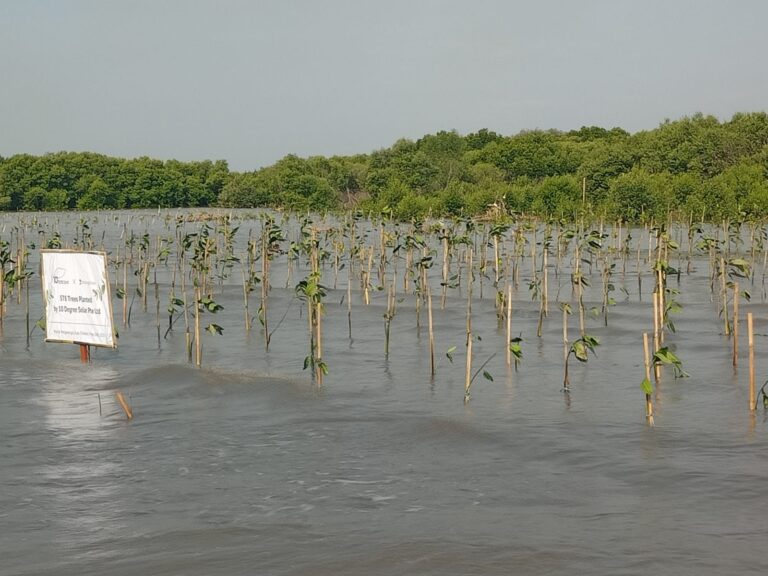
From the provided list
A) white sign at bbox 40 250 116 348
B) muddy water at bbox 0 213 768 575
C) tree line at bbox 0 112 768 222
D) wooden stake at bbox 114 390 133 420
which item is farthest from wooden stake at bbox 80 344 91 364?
tree line at bbox 0 112 768 222

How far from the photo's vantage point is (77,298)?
11.0m

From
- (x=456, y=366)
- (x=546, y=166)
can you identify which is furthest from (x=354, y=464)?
(x=546, y=166)

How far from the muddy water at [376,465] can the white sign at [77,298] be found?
0.60m

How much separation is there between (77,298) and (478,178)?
60294 millimetres

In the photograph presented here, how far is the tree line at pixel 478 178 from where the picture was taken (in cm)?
4303

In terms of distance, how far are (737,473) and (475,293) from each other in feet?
39.9

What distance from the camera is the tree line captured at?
141 feet

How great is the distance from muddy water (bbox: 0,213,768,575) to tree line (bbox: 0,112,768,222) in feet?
33.2

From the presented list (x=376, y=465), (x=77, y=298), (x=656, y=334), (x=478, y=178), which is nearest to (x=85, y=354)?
(x=77, y=298)

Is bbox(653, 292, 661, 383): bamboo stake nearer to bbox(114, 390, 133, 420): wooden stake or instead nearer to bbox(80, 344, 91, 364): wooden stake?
bbox(114, 390, 133, 420): wooden stake

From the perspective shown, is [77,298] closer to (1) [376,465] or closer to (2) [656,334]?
(1) [376,465]

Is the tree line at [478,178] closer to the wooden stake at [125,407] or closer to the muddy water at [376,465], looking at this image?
the muddy water at [376,465]

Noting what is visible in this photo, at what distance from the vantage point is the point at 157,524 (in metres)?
6.53

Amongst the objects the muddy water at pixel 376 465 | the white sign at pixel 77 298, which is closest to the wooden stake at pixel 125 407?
the muddy water at pixel 376 465
